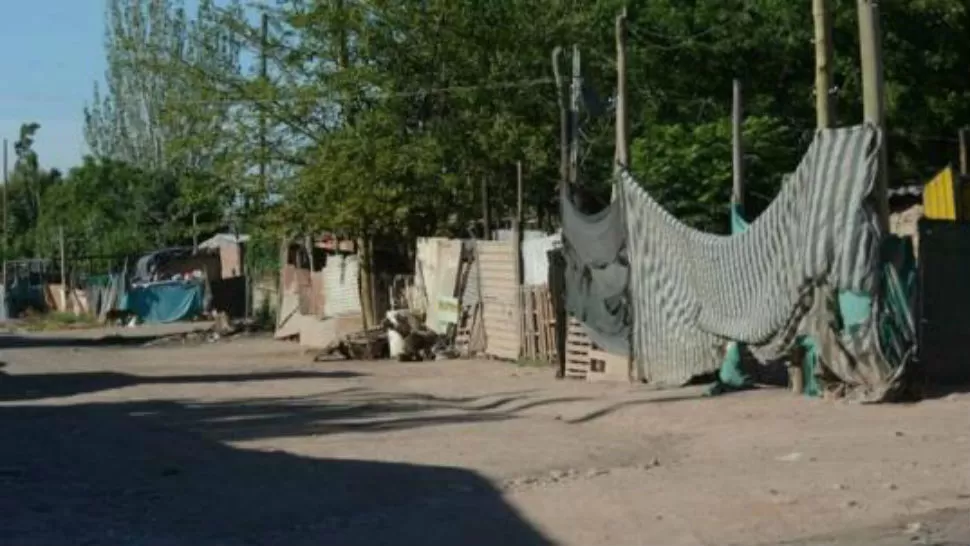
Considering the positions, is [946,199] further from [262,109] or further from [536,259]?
[262,109]

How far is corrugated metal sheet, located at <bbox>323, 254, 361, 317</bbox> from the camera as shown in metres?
34.2

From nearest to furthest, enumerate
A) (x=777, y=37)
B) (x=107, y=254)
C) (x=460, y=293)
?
(x=460, y=293) → (x=777, y=37) → (x=107, y=254)

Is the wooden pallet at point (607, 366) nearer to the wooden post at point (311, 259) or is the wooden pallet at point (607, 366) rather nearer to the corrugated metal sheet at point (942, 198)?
the corrugated metal sheet at point (942, 198)

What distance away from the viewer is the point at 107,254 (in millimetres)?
67688

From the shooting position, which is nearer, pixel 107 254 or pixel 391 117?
pixel 391 117

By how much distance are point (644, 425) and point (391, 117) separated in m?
17.4

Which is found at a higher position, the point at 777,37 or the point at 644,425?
the point at 777,37

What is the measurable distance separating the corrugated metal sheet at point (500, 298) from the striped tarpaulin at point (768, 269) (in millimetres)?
5429

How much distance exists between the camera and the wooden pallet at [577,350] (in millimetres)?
21031

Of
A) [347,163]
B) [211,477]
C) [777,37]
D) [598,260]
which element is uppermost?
[777,37]

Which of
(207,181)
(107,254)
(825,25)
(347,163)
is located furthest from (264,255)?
(825,25)

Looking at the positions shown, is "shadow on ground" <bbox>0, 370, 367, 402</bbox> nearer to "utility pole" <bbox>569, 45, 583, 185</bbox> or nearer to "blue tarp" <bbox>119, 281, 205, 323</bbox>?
"utility pole" <bbox>569, 45, 583, 185</bbox>

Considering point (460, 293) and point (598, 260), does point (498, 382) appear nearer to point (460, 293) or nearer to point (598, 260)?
point (598, 260)

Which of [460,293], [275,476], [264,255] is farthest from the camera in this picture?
[264,255]
